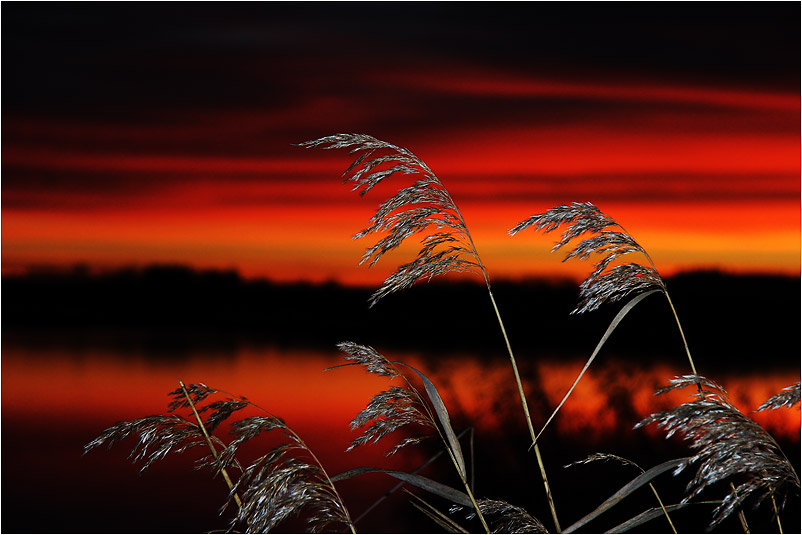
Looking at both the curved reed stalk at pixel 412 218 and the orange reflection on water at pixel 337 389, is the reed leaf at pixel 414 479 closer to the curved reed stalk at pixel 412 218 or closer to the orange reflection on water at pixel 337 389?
the curved reed stalk at pixel 412 218

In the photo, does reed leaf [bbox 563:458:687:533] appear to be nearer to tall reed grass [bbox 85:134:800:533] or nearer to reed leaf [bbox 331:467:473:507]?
tall reed grass [bbox 85:134:800:533]

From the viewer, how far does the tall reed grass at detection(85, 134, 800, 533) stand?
106 centimetres

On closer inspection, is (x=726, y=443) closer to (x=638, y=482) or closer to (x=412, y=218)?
(x=638, y=482)

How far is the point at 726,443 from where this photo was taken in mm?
1050

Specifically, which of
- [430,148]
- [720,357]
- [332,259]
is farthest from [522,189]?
[720,357]

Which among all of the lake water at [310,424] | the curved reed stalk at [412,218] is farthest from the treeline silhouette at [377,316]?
the curved reed stalk at [412,218]

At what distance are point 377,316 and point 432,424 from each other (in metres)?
2.06

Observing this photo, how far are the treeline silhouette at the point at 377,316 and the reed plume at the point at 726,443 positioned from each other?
1.96 meters

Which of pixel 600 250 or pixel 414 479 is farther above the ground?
pixel 600 250

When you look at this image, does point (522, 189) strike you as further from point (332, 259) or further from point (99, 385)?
point (99, 385)

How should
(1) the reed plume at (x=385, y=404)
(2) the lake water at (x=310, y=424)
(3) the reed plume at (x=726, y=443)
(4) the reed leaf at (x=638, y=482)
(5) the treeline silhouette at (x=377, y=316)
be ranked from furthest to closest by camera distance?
(5) the treeline silhouette at (x=377, y=316) < (2) the lake water at (x=310, y=424) < (1) the reed plume at (x=385, y=404) < (4) the reed leaf at (x=638, y=482) < (3) the reed plume at (x=726, y=443)

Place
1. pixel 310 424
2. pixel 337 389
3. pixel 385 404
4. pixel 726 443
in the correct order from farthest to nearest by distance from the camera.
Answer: pixel 337 389 → pixel 310 424 → pixel 385 404 → pixel 726 443

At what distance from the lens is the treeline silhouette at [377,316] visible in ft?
10.2

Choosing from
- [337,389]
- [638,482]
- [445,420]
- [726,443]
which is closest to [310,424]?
[337,389]
